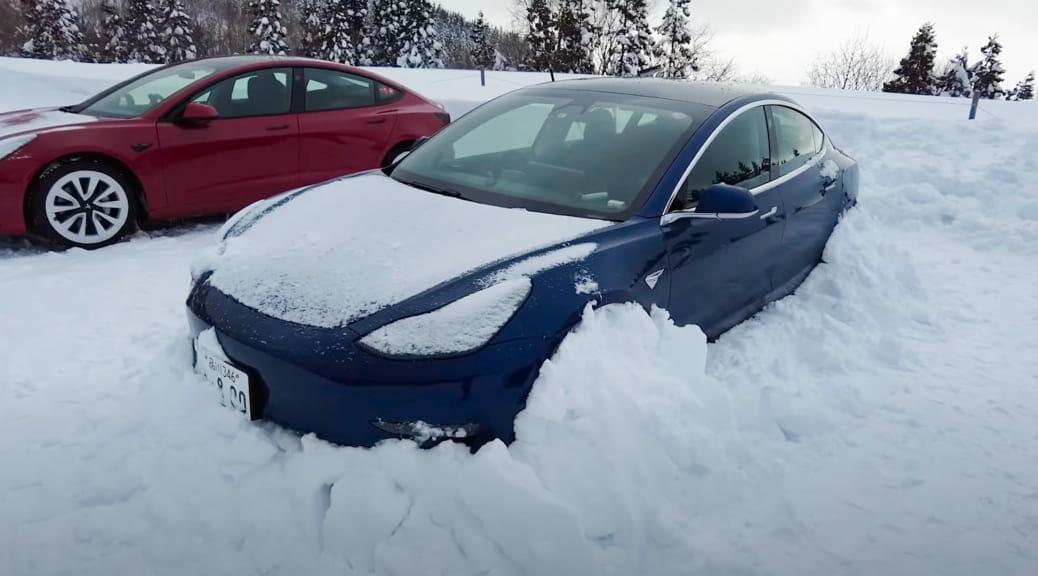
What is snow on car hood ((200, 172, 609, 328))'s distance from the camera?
2.32 m

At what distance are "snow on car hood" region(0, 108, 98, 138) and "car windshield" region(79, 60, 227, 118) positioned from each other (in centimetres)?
18

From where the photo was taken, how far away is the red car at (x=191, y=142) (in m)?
4.69

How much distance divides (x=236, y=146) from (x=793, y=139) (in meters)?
4.06

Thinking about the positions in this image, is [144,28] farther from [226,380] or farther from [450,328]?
[450,328]

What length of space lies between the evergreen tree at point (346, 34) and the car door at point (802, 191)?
44400 millimetres

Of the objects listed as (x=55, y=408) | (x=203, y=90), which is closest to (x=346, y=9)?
(x=203, y=90)

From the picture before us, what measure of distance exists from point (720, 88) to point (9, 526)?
3764mm

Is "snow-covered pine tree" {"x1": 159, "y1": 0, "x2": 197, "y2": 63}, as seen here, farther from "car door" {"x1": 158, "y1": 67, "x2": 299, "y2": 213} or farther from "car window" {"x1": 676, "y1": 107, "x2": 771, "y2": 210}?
"car window" {"x1": 676, "y1": 107, "x2": 771, "y2": 210}

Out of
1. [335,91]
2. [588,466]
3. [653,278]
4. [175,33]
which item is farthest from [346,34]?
[588,466]

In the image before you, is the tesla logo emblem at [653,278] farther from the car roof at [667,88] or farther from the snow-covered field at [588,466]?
the car roof at [667,88]

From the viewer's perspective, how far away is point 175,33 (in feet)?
151

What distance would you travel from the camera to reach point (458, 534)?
2.08m

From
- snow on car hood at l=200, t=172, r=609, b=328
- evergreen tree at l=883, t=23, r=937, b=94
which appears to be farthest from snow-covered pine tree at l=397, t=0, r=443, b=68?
snow on car hood at l=200, t=172, r=609, b=328

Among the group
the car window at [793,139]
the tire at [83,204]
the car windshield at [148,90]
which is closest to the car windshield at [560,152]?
the car window at [793,139]
